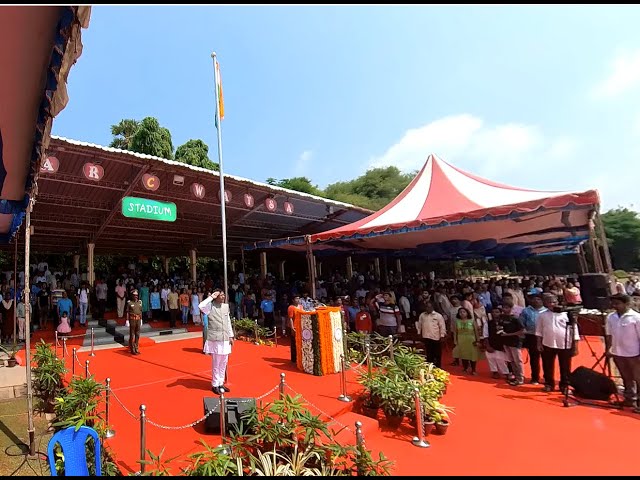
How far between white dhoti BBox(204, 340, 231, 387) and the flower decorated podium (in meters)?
1.78

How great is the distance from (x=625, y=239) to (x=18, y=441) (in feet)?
148

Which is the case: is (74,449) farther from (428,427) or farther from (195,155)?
(195,155)

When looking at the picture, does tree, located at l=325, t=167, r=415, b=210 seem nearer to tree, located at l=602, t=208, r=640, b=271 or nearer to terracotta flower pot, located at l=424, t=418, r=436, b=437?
tree, located at l=602, t=208, r=640, b=271

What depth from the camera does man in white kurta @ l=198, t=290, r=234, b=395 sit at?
19.4 feet

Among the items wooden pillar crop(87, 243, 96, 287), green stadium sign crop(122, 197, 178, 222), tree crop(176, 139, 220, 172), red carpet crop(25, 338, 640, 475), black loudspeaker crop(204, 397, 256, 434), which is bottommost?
red carpet crop(25, 338, 640, 475)

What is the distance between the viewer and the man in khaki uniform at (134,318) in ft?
28.6

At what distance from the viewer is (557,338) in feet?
20.2

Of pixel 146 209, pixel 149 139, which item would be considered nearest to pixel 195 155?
pixel 149 139

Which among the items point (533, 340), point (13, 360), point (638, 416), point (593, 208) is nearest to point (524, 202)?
point (593, 208)

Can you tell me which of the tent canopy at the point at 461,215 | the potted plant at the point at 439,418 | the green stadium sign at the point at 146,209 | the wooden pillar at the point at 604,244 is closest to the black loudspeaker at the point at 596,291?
the wooden pillar at the point at 604,244

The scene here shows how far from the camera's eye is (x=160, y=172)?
1110cm

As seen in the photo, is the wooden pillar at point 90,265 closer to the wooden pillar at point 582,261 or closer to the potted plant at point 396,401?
the potted plant at point 396,401

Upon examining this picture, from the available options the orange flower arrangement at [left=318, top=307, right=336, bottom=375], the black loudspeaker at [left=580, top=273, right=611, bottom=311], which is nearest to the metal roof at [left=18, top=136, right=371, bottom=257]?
the orange flower arrangement at [left=318, top=307, right=336, bottom=375]

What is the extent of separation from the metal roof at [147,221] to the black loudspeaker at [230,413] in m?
7.42
